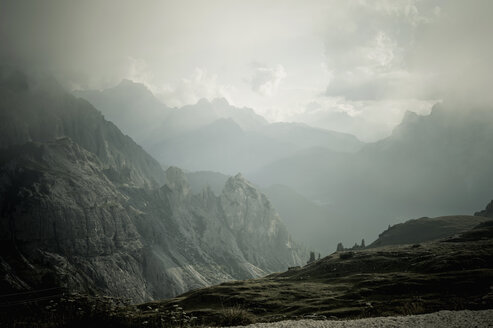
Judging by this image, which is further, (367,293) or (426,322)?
(367,293)

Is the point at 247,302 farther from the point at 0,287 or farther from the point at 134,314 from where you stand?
the point at 0,287

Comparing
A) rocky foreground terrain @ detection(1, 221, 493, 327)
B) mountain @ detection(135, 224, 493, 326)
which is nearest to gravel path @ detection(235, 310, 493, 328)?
rocky foreground terrain @ detection(1, 221, 493, 327)

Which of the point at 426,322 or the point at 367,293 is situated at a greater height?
the point at 426,322

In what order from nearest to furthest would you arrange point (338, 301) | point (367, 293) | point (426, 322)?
point (426, 322) < point (338, 301) < point (367, 293)

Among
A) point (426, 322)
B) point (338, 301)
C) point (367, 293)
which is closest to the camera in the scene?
point (426, 322)

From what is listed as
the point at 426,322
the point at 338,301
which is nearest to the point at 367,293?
the point at 338,301

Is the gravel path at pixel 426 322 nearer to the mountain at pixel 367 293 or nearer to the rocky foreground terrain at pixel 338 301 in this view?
the rocky foreground terrain at pixel 338 301

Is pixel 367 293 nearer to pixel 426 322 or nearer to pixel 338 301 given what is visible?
pixel 338 301

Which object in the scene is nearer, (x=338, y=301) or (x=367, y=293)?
(x=338, y=301)

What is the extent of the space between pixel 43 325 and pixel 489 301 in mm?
35778

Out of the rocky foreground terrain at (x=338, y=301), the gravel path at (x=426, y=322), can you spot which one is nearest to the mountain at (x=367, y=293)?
the rocky foreground terrain at (x=338, y=301)

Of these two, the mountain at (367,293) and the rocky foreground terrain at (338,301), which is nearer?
the rocky foreground terrain at (338,301)

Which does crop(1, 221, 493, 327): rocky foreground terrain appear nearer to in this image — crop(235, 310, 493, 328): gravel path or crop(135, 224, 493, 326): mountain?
crop(135, 224, 493, 326): mountain

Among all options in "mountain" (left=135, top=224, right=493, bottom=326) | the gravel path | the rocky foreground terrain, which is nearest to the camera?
the gravel path
